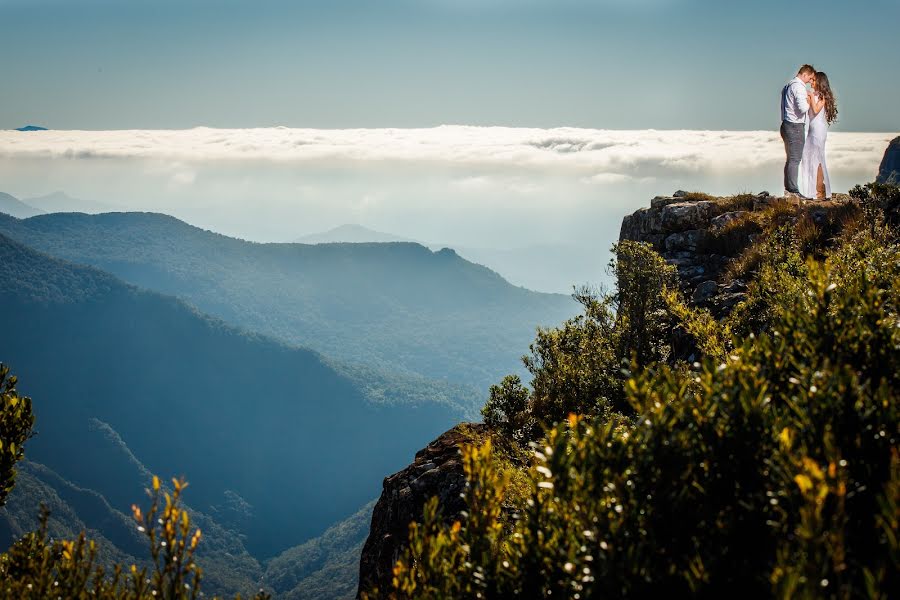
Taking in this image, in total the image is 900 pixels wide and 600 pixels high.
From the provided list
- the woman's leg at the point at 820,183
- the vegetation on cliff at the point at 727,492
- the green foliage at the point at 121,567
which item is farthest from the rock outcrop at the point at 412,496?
the woman's leg at the point at 820,183

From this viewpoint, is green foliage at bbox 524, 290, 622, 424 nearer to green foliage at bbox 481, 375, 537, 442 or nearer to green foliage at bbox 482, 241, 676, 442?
→ green foliage at bbox 482, 241, 676, 442

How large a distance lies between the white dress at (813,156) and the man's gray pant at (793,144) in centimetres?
Answer: 26

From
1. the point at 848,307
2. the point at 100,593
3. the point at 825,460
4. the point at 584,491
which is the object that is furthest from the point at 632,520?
the point at 100,593

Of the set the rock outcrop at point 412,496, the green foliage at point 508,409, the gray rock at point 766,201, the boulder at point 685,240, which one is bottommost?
the rock outcrop at point 412,496

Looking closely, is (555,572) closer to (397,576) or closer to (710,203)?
(397,576)

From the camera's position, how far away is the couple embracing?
22.8 meters

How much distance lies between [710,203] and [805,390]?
22.8 metres

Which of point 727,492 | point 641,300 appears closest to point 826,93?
point 641,300

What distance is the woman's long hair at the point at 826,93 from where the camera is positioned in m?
23.2

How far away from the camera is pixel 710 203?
2700 centimetres

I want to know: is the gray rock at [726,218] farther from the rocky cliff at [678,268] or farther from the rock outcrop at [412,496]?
the rock outcrop at [412,496]

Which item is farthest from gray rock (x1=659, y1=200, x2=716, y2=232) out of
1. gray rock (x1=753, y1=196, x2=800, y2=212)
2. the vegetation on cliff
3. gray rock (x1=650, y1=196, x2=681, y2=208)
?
the vegetation on cliff

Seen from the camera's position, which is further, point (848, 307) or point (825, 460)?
point (848, 307)

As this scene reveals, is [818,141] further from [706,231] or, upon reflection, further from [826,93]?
[706,231]
